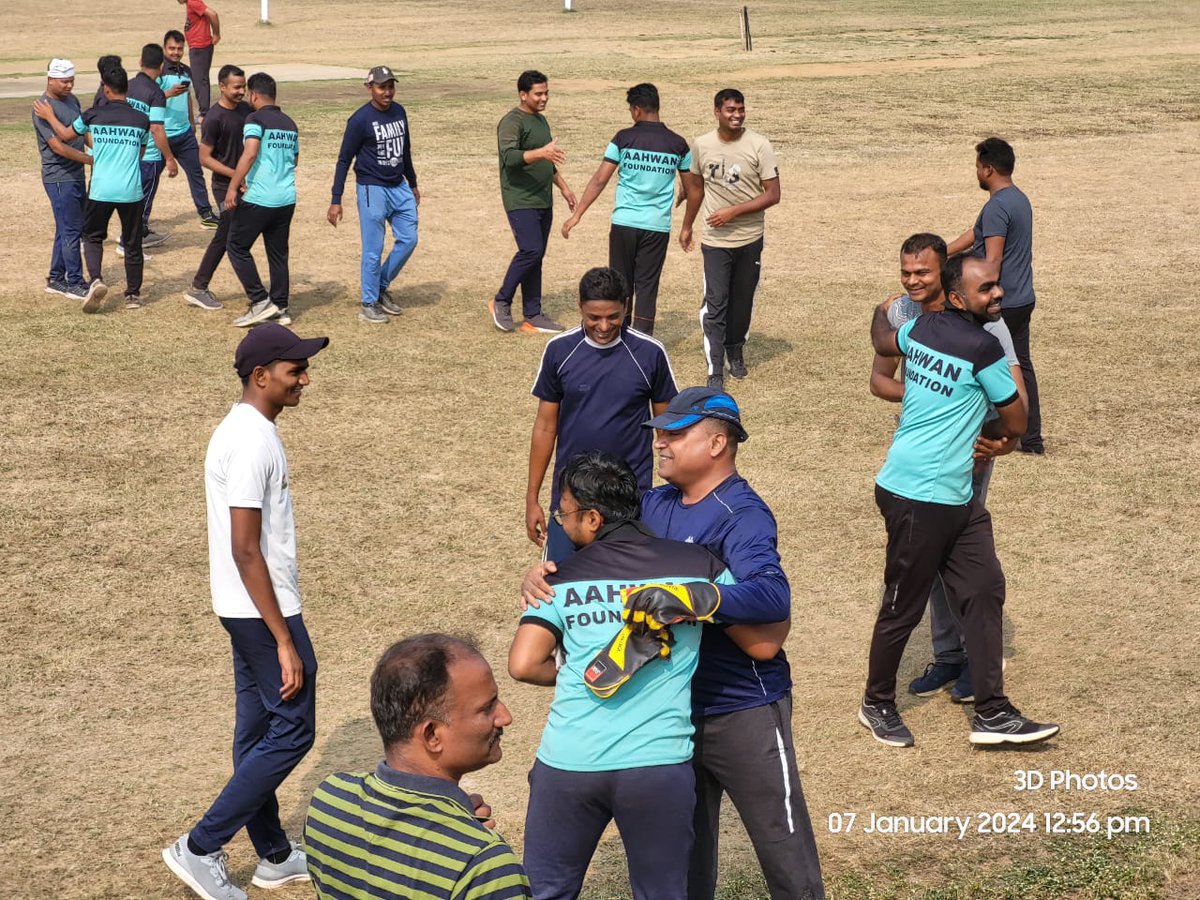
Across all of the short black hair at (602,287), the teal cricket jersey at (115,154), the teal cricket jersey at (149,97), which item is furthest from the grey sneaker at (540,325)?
the short black hair at (602,287)

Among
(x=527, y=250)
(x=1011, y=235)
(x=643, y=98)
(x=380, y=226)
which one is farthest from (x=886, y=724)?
(x=380, y=226)

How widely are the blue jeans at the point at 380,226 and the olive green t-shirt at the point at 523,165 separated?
1066mm

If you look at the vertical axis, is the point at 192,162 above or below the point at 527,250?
above

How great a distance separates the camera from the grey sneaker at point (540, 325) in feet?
44.1

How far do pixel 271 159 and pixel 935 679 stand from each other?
817 cm

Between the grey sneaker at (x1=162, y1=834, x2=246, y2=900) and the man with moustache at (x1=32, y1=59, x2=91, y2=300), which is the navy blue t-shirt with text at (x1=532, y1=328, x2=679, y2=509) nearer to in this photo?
the grey sneaker at (x1=162, y1=834, x2=246, y2=900)

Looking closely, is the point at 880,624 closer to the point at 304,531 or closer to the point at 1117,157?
the point at 304,531

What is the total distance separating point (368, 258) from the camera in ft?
44.2

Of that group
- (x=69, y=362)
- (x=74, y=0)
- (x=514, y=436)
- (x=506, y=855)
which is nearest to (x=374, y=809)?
(x=506, y=855)

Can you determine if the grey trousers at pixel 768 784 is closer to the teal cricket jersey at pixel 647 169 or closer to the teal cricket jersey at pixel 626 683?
the teal cricket jersey at pixel 626 683

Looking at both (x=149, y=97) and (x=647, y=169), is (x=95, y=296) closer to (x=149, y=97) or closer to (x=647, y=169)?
(x=149, y=97)

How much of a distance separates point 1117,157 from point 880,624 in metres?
16.9

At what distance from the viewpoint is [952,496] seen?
662cm

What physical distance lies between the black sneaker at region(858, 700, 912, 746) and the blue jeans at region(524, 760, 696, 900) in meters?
2.55
